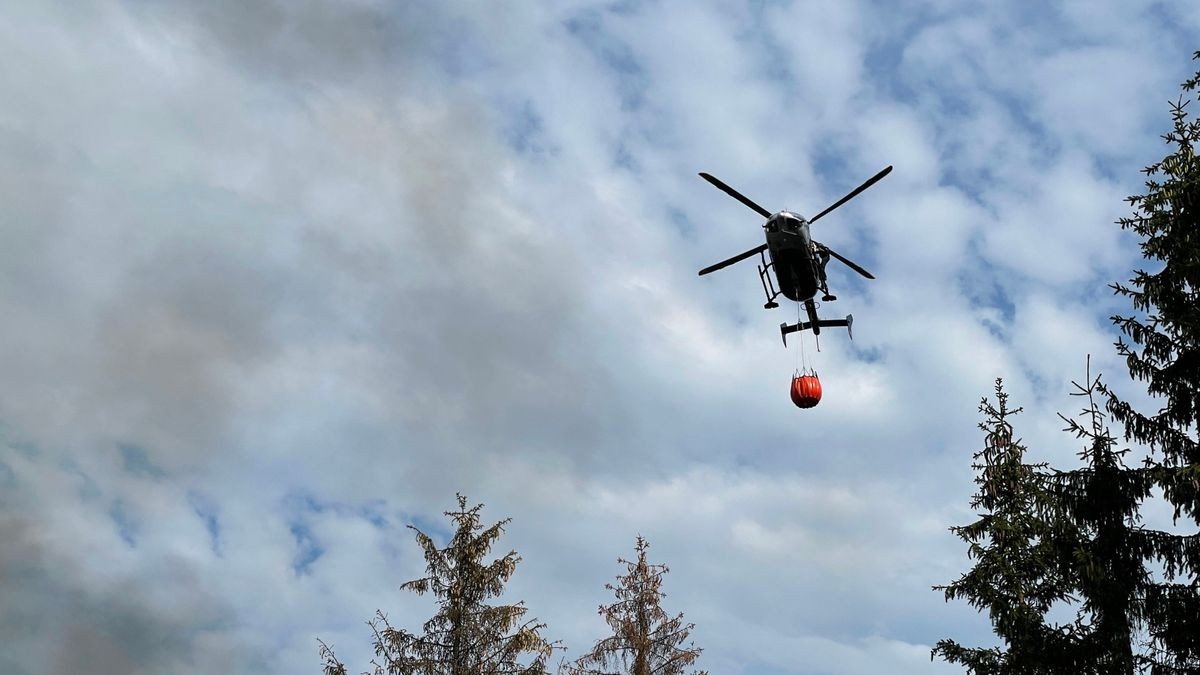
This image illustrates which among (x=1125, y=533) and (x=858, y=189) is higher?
(x=858, y=189)

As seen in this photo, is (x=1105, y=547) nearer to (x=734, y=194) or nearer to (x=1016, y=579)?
(x=1016, y=579)

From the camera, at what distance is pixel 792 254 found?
22.3 metres

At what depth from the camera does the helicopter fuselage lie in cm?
2209

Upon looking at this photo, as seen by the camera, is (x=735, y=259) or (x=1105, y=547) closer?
(x=1105, y=547)

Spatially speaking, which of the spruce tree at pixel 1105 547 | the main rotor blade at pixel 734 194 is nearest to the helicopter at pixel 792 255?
the main rotor blade at pixel 734 194

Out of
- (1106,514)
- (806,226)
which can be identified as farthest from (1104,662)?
(806,226)

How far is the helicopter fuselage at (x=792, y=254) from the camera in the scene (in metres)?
22.1

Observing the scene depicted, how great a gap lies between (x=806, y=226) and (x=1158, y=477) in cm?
812

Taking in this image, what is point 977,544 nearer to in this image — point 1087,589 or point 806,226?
point 1087,589

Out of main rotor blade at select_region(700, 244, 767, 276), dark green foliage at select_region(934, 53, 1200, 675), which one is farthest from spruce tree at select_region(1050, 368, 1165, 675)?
main rotor blade at select_region(700, 244, 767, 276)

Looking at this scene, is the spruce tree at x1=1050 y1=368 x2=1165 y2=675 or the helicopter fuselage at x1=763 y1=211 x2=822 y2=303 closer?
the spruce tree at x1=1050 y1=368 x2=1165 y2=675

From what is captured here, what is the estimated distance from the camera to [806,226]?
22203 mm

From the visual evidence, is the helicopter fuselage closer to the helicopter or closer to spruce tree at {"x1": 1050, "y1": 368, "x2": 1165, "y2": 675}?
the helicopter

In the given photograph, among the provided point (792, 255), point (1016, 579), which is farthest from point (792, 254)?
point (1016, 579)
